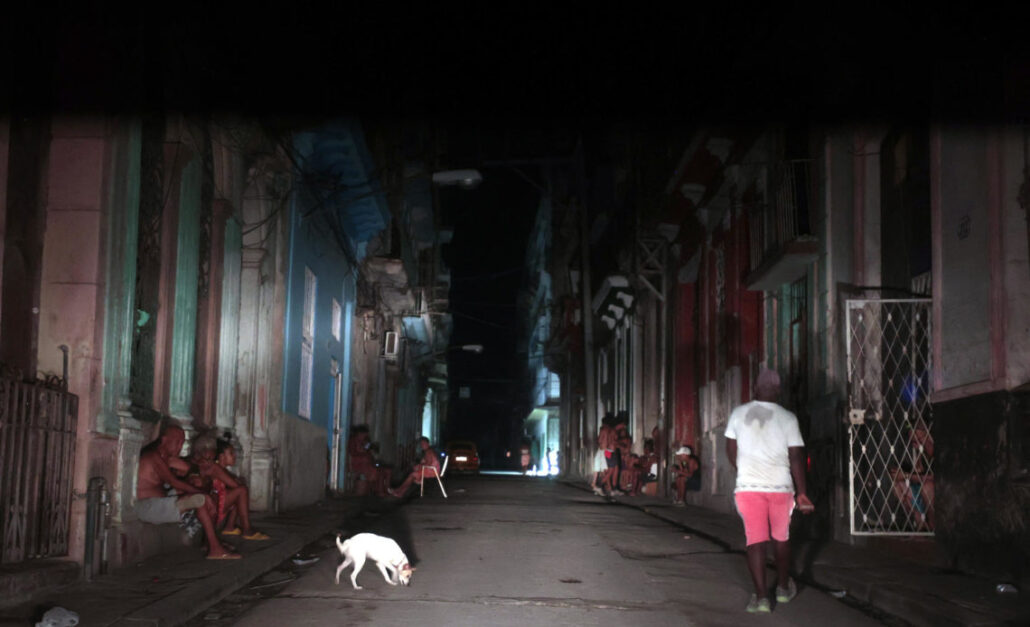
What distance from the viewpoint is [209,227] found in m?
13.2

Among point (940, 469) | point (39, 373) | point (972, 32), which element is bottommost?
point (940, 469)

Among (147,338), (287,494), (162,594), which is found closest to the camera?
(162,594)

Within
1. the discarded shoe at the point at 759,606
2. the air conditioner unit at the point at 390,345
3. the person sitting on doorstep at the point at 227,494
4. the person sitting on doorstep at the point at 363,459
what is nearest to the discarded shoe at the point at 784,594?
the discarded shoe at the point at 759,606

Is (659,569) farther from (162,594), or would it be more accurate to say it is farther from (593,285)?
(593,285)

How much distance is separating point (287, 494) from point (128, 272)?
814 centimetres

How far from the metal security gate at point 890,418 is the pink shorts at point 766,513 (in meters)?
3.32

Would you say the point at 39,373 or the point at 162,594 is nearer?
the point at 162,594

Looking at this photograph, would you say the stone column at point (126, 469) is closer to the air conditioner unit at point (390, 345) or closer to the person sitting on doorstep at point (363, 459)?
the person sitting on doorstep at point (363, 459)

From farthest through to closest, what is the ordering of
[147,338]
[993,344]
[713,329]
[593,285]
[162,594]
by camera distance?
[593,285]
[713,329]
[147,338]
[993,344]
[162,594]

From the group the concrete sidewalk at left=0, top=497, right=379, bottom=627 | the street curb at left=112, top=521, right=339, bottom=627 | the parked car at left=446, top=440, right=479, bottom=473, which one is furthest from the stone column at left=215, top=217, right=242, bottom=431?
the parked car at left=446, top=440, right=479, bottom=473

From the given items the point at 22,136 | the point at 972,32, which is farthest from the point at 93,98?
the point at 972,32

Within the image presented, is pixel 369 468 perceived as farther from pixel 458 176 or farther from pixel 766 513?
pixel 766 513

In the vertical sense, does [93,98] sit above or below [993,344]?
above

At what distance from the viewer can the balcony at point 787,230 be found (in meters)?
14.2
